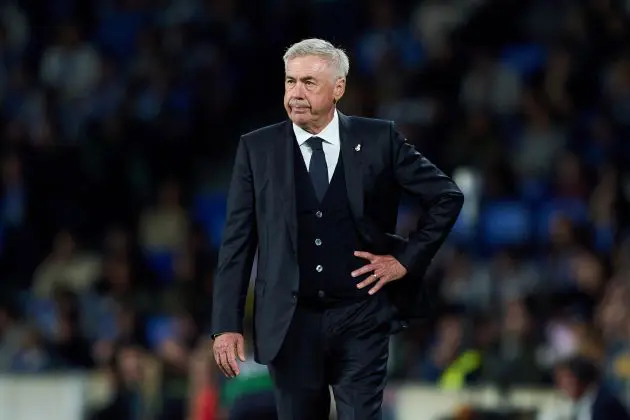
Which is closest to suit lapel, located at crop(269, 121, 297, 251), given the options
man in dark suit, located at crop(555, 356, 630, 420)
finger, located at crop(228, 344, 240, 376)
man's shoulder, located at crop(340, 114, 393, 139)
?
man's shoulder, located at crop(340, 114, 393, 139)

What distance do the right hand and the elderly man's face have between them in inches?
32.5

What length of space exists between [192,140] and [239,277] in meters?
9.11

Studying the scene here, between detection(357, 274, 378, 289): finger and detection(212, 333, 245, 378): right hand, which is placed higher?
detection(357, 274, 378, 289): finger

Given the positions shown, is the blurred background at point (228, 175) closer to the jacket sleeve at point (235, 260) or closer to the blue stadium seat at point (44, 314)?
the blue stadium seat at point (44, 314)

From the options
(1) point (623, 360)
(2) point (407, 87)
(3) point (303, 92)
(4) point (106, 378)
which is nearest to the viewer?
(3) point (303, 92)

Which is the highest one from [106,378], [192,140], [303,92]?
[303,92]

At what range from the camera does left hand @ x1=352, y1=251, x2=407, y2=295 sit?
592 cm

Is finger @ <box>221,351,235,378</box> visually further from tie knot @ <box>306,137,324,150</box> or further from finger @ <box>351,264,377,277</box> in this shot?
tie knot @ <box>306,137,324,150</box>

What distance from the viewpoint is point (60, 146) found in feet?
47.6

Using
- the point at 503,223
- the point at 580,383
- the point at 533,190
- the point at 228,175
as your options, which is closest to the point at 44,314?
the point at 228,175

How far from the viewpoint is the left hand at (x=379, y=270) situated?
5.92 metres

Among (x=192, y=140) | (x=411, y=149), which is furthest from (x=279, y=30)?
(x=411, y=149)

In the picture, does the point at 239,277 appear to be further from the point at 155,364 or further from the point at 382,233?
the point at 155,364

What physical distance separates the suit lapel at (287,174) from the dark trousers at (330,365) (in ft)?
0.99
